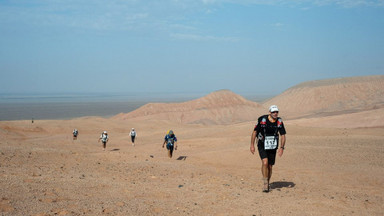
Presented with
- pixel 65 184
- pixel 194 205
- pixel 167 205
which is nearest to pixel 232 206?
pixel 194 205

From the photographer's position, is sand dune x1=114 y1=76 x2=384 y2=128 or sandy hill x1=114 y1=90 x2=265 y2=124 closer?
sand dune x1=114 y1=76 x2=384 y2=128

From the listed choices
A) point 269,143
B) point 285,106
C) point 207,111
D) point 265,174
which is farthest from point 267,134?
point 285,106

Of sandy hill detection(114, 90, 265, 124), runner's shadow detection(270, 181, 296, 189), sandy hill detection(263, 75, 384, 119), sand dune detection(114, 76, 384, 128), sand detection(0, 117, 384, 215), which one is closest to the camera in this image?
sand detection(0, 117, 384, 215)

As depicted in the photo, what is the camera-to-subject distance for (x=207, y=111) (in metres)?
75.8

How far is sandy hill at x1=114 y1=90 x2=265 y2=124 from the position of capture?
72750 millimetres

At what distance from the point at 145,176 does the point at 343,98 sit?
→ 3345 inches

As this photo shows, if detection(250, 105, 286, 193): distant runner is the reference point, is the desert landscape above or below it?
below

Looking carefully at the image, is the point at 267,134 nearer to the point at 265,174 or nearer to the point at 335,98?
the point at 265,174

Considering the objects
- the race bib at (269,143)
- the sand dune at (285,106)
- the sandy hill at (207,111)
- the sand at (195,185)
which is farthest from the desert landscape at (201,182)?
the sandy hill at (207,111)

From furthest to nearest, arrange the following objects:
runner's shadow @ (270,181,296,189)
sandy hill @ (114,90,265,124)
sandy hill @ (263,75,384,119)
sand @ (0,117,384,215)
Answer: sandy hill @ (263,75,384,119) < sandy hill @ (114,90,265,124) < runner's shadow @ (270,181,296,189) < sand @ (0,117,384,215)

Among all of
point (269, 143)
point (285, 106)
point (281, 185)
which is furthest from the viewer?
point (285, 106)

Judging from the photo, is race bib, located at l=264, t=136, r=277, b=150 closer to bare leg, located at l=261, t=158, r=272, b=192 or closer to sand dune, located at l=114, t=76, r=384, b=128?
bare leg, located at l=261, t=158, r=272, b=192

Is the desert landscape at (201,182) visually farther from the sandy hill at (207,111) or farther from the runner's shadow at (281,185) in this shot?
the sandy hill at (207,111)

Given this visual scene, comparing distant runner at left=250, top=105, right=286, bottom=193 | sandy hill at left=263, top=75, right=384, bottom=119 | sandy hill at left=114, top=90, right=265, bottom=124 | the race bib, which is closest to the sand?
distant runner at left=250, top=105, right=286, bottom=193
